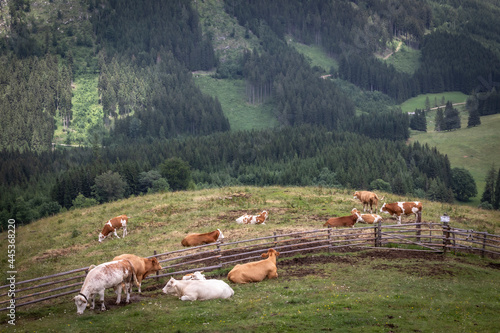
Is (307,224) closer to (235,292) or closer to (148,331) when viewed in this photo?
(235,292)

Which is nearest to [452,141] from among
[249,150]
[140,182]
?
[249,150]

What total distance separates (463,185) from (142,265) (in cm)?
12945

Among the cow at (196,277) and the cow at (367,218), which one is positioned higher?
the cow at (196,277)

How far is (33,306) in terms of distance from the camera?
71.5 feet

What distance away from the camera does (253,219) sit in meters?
36.0

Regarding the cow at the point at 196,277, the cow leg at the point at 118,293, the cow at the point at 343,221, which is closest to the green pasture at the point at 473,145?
the cow at the point at 343,221

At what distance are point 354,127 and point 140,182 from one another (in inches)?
4764

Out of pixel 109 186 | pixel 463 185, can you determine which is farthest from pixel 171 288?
pixel 463 185

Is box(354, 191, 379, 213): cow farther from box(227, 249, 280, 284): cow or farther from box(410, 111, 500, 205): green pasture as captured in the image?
box(410, 111, 500, 205): green pasture

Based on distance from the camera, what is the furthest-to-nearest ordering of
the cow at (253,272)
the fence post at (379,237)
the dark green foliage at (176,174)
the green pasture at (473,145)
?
the green pasture at (473,145) < the dark green foliage at (176,174) < the fence post at (379,237) < the cow at (253,272)

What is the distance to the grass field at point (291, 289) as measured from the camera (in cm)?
1767

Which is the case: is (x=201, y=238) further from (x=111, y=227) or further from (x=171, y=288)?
(x=171, y=288)

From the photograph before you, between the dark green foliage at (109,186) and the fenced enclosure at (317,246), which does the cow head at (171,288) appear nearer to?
the fenced enclosure at (317,246)

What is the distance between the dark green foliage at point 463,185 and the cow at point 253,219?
113495mm
